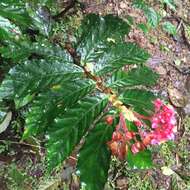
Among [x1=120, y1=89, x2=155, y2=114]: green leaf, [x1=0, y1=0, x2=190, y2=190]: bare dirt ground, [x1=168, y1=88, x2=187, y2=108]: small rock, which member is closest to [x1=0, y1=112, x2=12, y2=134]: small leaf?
[x1=0, y1=0, x2=190, y2=190]: bare dirt ground

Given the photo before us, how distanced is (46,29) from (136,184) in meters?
1.00

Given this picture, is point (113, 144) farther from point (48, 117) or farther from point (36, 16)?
point (36, 16)

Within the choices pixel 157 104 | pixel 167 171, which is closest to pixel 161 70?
pixel 167 171

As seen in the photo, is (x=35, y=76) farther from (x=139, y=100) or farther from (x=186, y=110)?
(x=186, y=110)

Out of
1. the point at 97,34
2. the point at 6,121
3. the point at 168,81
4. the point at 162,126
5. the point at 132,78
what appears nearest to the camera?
the point at 162,126

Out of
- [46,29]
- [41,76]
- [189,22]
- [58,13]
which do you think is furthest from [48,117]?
[189,22]

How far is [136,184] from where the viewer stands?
224 cm

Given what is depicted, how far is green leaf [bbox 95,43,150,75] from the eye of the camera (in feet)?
4.51

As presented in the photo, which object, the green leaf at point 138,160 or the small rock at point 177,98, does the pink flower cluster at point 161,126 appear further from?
the small rock at point 177,98

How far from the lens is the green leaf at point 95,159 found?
1.08 metres

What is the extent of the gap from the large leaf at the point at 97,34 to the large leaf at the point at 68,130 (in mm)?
260

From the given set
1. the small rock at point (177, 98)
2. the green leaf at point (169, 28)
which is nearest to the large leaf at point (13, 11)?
the small rock at point (177, 98)

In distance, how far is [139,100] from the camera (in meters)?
1.25

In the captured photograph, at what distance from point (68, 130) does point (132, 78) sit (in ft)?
1.01
